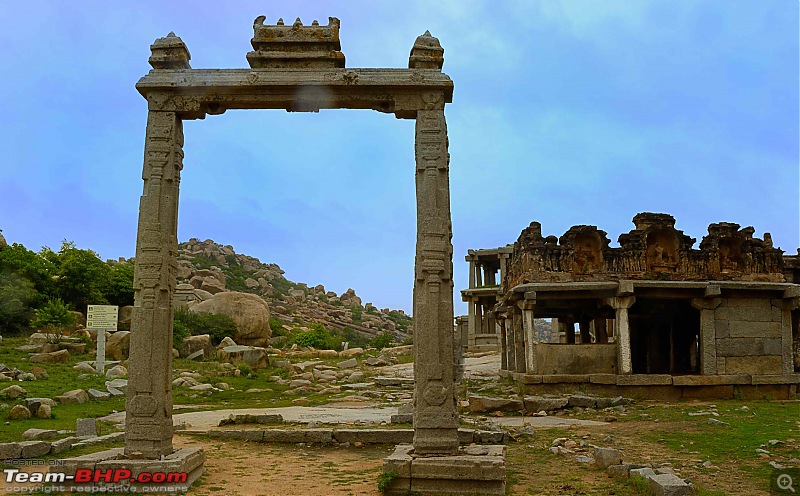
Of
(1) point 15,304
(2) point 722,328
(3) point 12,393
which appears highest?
(1) point 15,304

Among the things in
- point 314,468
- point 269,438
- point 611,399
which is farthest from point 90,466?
point 611,399

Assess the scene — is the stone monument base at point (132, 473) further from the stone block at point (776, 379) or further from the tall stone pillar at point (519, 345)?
the stone block at point (776, 379)

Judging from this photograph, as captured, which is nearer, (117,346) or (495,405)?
(495,405)

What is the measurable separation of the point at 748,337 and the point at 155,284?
1498 centimetres

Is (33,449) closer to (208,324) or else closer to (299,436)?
(299,436)

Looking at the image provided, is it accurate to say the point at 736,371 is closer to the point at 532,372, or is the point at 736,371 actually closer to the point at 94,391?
the point at 532,372

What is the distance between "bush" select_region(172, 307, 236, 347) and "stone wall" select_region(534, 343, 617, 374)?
60.5 feet

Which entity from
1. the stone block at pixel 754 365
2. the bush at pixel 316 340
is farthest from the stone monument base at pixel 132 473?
the bush at pixel 316 340

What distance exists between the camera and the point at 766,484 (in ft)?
21.9

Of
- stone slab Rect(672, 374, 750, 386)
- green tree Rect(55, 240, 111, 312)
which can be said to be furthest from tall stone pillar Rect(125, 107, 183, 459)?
green tree Rect(55, 240, 111, 312)

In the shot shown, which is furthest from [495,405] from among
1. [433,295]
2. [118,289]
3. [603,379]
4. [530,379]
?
[118,289]

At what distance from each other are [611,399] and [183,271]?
46.7 meters

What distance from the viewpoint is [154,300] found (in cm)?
731

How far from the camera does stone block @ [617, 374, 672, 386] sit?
15.8 meters
